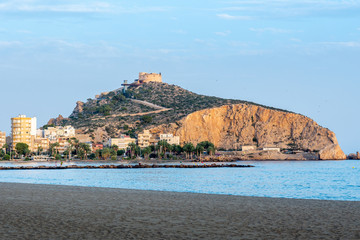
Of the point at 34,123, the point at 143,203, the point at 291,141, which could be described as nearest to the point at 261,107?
the point at 291,141

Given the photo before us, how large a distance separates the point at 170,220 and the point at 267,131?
174 metres

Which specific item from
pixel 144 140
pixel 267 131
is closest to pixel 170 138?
pixel 144 140

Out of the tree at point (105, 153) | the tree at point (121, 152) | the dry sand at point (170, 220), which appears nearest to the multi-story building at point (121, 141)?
the tree at point (121, 152)

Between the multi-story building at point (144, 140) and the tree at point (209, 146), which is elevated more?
the multi-story building at point (144, 140)

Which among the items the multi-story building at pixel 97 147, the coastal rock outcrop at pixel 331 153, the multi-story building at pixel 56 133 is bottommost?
the coastal rock outcrop at pixel 331 153

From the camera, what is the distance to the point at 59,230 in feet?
49.2

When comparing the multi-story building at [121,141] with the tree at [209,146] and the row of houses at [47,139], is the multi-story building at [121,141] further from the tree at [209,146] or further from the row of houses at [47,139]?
the tree at [209,146]

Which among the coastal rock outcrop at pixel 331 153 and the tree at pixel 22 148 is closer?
the tree at pixel 22 148

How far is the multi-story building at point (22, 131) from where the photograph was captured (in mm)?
177375

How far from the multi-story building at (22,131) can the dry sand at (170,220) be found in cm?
16000

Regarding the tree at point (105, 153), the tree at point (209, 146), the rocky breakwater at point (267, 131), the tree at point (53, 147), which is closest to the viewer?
the tree at point (105, 153)

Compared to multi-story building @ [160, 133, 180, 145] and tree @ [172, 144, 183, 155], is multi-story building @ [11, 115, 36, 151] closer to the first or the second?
multi-story building @ [160, 133, 180, 145]

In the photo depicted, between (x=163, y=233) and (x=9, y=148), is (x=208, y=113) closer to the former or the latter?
(x=9, y=148)

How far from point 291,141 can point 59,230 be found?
17885 cm
